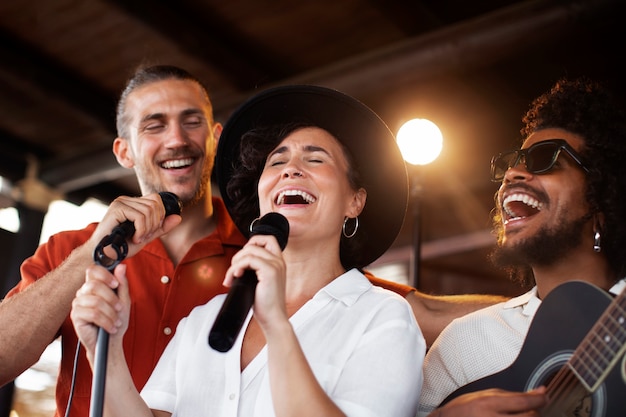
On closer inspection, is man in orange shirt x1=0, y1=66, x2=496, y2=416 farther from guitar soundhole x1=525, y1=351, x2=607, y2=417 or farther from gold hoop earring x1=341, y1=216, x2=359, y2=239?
guitar soundhole x1=525, y1=351, x2=607, y2=417

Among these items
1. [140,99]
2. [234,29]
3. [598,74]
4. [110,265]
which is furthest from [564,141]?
[234,29]

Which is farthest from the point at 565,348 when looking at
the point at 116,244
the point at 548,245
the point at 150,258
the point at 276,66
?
the point at 276,66

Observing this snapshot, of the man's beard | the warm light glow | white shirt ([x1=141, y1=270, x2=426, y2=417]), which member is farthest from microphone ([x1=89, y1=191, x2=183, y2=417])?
the warm light glow

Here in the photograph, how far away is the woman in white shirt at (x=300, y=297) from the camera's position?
1786 mm

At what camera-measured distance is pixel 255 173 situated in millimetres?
2705

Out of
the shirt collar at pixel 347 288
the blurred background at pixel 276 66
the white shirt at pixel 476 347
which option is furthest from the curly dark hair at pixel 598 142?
the blurred background at pixel 276 66

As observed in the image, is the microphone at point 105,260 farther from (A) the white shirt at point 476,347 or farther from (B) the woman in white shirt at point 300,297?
(A) the white shirt at point 476,347

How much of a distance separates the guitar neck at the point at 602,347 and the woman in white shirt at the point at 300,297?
17.2 inches

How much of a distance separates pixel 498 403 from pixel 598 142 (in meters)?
1.20

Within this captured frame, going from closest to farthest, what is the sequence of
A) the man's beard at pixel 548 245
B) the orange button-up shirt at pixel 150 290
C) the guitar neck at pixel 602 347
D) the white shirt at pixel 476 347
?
1. the guitar neck at pixel 602 347
2. the white shirt at pixel 476 347
3. the man's beard at pixel 548 245
4. the orange button-up shirt at pixel 150 290

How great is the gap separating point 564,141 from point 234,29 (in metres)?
3.29

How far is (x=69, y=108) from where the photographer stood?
6.40 m

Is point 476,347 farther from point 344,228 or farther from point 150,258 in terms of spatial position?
point 150,258

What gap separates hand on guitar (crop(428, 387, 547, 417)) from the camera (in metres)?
1.82
